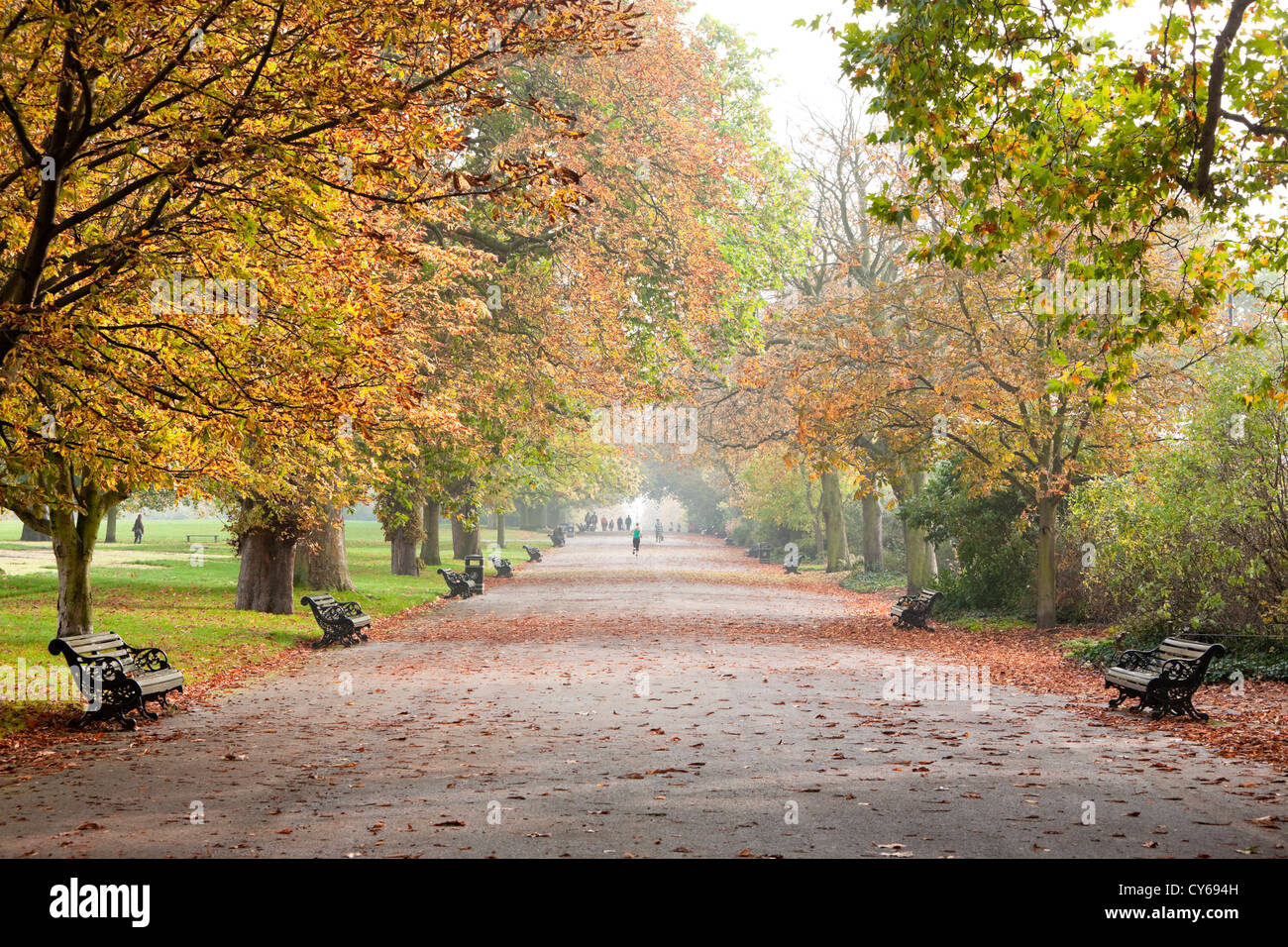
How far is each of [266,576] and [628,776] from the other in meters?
14.7

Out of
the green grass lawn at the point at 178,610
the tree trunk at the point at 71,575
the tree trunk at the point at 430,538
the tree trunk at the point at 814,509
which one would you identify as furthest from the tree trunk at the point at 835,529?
the tree trunk at the point at 71,575

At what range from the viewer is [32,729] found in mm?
10367

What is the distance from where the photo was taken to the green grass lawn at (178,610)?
15.3 m

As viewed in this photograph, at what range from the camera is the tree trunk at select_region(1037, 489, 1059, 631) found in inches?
806

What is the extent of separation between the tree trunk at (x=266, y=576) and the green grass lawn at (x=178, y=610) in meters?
0.39

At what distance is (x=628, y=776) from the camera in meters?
8.31

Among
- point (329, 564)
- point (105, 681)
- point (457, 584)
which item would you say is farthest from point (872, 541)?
point (105, 681)

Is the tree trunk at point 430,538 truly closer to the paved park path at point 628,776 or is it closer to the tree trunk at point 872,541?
the tree trunk at point 872,541

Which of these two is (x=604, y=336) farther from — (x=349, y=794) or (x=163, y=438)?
(x=349, y=794)

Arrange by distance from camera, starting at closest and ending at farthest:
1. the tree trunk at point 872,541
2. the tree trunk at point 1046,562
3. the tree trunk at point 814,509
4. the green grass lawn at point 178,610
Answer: the green grass lawn at point 178,610 → the tree trunk at point 1046,562 → the tree trunk at point 872,541 → the tree trunk at point 814,509

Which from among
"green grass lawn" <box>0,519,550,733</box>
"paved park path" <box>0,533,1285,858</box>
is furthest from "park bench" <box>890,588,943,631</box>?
"green grass lawn" <box>0,519,550,733</box>

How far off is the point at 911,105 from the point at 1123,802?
5.66 meters

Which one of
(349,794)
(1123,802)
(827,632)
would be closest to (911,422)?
(827,632)

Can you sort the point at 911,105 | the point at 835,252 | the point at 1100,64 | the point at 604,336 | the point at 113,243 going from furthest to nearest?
1. the point at 835,252
2. the point at 604,336
3. the point at 1100,64
4. the point at 911,105
5. the point at 113,243
